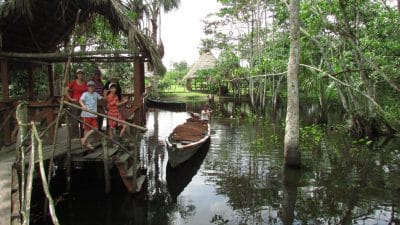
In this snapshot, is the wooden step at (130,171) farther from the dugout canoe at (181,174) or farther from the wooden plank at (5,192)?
the wooden plank at (5,192)

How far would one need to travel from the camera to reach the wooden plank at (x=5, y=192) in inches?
183

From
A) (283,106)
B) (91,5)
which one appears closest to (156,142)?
(91,5)

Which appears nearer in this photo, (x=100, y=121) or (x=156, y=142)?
(x=100, y=121)

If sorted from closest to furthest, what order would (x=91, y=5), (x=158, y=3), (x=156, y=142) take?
(x=91, y=5)
(x=156, y=142)
(x=158, y=3)

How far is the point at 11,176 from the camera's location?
603 cm

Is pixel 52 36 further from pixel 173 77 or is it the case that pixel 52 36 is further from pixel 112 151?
pixel 173 77

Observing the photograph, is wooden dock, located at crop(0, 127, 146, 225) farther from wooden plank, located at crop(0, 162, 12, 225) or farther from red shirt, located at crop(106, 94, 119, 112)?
red shirt, located at crop(106, 94, 119, 112)

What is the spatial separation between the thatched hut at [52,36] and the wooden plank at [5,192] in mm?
1487

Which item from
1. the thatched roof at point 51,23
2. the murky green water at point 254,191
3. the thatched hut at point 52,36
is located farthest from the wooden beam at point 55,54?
the murky green water at point 254,191

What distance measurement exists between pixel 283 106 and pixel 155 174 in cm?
2352

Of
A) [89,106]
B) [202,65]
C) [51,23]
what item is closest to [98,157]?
[89,106]

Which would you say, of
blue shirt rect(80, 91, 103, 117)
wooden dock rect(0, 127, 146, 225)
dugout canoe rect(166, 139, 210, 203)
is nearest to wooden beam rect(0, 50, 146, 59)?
blue shirt rect(80, 91, 103, 117)

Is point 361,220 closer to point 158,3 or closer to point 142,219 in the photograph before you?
point 142,219

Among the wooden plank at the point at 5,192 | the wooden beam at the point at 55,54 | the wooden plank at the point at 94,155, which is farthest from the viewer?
the wooden beam at the point at 55,54
